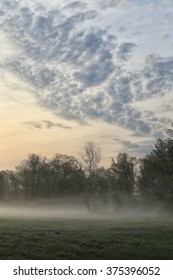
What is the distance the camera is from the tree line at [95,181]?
248ft

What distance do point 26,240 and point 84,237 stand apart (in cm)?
387

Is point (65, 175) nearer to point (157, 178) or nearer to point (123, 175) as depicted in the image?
point (123, 175)

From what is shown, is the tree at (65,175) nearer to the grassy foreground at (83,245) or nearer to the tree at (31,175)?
the tree at (31,175)

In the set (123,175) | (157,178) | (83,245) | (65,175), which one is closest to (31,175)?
(65,175)

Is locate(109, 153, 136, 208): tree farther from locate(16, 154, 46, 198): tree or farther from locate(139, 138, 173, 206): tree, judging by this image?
locate(16, 154, 46, 198): tree

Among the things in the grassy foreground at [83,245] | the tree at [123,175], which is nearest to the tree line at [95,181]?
the tree at [123,175]

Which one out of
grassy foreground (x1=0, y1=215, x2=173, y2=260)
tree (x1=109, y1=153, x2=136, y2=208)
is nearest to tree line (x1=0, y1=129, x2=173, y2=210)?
tree (x1=109, y1=153, x2=136, y2=208)

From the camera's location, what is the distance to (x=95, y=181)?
10381 centimetres

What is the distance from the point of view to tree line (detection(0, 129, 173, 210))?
75.6 meters

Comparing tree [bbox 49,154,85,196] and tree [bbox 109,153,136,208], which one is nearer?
tree [bbox 109,153,136,208]

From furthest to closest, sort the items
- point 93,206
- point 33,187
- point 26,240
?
point 33,187 < point 93,206 < point 26,240
